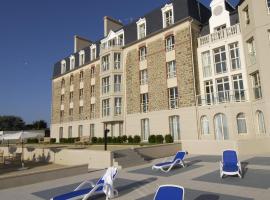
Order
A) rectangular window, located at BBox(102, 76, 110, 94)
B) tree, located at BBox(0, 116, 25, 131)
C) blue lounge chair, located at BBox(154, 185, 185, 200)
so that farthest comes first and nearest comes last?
1. tree, located at BBox(0, 116, 25, 131)
2. rectangular window, located at BBox(102, 76, 110, 94)
3. blue lounge chair, located at BBox(154, 185, 185, 200)

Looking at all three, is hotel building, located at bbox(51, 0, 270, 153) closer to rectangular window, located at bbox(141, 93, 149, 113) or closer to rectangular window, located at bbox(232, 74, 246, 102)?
rectangular window, located at bbox(232, 74, 246, 102)

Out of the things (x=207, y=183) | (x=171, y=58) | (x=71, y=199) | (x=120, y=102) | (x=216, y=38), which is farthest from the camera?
(x=120, y=102)

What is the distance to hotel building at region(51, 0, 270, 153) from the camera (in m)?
19.3

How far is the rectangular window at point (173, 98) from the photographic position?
75.0 ft

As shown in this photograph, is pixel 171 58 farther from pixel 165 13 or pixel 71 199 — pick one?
pixel 71 199

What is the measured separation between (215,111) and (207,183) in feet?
39.2

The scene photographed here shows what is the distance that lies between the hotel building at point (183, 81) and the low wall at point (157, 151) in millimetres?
1406

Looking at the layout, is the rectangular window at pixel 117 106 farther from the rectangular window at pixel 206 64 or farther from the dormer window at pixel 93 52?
the rectangular window at pixel 206 64

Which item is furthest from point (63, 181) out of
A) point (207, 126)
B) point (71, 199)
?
point (207, 126)

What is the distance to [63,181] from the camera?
1086cm

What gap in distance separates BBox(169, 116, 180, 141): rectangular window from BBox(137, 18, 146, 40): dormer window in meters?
10.3

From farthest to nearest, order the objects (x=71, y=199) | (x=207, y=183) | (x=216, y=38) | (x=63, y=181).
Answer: (x=216, y=38), (x=63, y=181), (x=207, y=183), (x=71, y=199)

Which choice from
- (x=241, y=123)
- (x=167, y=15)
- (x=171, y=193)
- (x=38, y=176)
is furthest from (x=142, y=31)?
(x=171, y=193)

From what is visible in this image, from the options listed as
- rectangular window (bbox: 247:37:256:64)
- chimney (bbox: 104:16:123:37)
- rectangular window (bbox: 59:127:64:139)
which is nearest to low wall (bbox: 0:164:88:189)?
rectangular window (bbox: 247:37:256:64)
